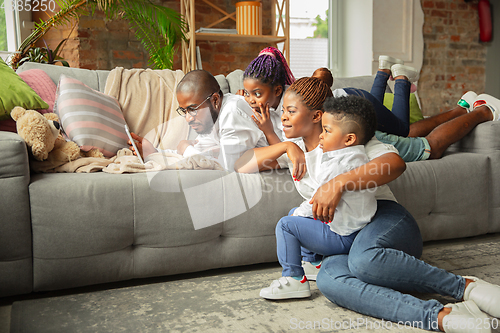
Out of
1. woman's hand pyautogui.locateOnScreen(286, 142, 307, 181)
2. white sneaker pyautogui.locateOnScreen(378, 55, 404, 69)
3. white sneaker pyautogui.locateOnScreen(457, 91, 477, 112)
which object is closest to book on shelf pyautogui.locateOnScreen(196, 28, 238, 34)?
white sneaker pyautogui.locateOnScreen(378, 55, 404, 69)

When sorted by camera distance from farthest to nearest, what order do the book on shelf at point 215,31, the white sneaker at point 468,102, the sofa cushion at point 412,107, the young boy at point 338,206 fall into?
the book on shelf at point 215,31, the sofa cushion at point 412,107, the white sneaker at point 468,102, the young boy at point 338,206

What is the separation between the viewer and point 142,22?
9.16ft

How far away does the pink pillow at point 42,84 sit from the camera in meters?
1.71

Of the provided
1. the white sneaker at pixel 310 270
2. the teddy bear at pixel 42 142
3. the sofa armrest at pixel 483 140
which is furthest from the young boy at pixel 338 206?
the sofa armrest at pixel 483 140

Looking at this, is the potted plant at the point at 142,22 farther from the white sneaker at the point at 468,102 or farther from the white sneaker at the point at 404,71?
the white sneaker at the point at 468,102

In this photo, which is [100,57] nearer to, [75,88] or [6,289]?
[75,88]

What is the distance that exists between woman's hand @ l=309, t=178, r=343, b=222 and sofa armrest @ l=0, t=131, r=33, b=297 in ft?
2.82

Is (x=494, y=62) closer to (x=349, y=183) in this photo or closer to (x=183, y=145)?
(x=183, y=145)

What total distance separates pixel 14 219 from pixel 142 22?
1.97 metres

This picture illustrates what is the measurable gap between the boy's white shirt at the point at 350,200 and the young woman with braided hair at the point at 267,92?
33cm

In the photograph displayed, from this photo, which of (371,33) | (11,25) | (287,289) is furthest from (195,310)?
(371,33)

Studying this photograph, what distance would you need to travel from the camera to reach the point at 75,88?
1.68 m

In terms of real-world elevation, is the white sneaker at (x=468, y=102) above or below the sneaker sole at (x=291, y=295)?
above

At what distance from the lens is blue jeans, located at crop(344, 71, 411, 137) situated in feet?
6.07
